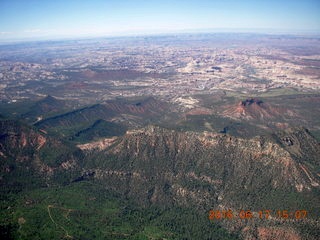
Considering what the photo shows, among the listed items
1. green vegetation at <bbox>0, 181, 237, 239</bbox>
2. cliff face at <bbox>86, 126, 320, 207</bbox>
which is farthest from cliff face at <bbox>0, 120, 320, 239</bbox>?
green vegetation at <bbox>0, 181, 237, 239</bbox>

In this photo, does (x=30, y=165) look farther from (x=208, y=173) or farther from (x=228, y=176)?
(x=228, y=176)

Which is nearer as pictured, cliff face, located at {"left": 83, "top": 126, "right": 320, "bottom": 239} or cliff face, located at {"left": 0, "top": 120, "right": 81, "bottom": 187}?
cliff face, located at {"left": 83, "top": 126, "right": 320, "bottom": 239}

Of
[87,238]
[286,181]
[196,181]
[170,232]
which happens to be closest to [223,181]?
[196,181]

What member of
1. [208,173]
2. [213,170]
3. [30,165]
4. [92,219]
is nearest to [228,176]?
[213,170]

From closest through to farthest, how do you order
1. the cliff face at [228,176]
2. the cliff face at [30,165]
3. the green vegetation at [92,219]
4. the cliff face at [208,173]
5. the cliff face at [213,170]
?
the green vegetation at [92,219] < the cliff face at [228,176] < the cliff face at [208,173] < the cliff face at [213,170] < the cliff face at [30,165]

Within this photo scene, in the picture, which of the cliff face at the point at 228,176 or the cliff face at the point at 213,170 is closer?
the cliff face at the point at 228,176

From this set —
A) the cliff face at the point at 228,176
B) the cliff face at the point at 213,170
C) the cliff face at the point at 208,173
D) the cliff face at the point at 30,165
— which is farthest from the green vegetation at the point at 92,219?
the cliff face at the point at 30,165

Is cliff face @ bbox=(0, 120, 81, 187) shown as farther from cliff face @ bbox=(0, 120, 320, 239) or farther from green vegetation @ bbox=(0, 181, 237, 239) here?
green vegetation @ bbox=(0, 181, 237, 239)

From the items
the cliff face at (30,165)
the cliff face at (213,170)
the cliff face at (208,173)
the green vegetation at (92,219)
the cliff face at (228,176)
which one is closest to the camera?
the green vegetation at (92,219)

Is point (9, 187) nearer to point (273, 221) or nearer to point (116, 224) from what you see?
point (116, 224)

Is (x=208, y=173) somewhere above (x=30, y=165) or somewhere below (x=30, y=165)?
below

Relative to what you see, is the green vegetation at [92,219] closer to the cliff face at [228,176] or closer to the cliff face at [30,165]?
the cliff face at [228,176]

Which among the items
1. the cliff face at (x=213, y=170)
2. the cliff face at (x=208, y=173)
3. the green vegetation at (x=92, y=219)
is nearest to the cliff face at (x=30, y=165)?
the cliff face at (x=208, y=173)
